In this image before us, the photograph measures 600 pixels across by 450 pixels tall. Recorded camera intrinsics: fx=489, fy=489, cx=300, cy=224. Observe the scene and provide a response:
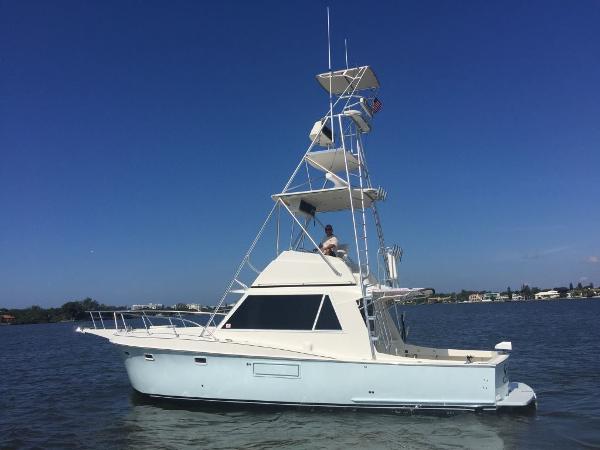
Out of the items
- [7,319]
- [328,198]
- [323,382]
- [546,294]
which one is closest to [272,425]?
[323,382]

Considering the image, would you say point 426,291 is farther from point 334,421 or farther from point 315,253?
point 334,421

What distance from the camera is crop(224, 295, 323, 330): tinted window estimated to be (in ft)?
Answer: 31.8

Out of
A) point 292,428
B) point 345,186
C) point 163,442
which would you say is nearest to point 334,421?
point 292,428

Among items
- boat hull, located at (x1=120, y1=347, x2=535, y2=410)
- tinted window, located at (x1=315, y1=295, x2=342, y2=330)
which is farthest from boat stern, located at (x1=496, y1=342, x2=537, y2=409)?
tinted window, located at (x1=315, y1=295, x2=342, y2=330)

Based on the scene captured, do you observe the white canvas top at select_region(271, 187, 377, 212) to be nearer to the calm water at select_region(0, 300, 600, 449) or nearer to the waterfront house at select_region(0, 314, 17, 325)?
the calm water at select_region(0, 300, 600, 449)

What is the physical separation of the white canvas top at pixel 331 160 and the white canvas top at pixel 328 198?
745mm

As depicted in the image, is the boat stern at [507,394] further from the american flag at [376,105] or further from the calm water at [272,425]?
the american flag at [376,105]

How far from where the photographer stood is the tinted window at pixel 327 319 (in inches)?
373

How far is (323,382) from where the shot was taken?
29.8 ft

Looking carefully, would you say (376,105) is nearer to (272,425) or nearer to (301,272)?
(301,272)

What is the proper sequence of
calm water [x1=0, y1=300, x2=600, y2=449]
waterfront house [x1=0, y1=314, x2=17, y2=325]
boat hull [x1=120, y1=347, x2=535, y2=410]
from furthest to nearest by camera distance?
waterfront house [x1=0, y1=314, x2=17, y2=325]
boat hull [x1=120, y1=347, x2=535, y2=410]
calm water [x1=0, y1=300, x2=600, y2=449]

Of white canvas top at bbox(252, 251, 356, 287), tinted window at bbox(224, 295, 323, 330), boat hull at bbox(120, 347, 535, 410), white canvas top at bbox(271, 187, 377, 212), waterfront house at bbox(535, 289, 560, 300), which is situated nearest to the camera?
boat hull at bbox(120, 347, 535, 410)

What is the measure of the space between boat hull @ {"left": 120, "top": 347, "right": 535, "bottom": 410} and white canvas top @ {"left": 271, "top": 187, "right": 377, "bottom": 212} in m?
3.33

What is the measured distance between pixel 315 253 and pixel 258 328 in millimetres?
1922
